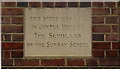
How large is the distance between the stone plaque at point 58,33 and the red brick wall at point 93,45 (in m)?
0.05

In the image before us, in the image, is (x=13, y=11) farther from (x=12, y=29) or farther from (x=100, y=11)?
(x=100, y=11)

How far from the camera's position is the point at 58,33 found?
1.51m

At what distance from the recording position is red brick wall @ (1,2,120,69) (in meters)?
1.51

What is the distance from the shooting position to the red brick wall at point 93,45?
4.95ft

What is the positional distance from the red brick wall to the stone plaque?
0.05 metres

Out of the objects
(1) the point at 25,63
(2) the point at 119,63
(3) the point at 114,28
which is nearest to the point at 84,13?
(3) the point at 114,28

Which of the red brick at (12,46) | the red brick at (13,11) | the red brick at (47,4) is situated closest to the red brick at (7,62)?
the red brick at (12,46)

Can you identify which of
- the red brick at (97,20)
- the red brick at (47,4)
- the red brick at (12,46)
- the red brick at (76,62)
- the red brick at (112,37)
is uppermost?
the red brick at (47,4)

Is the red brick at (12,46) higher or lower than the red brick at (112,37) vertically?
lower

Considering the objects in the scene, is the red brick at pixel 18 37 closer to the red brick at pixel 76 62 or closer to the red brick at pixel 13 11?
the red brick at pixel 13 11

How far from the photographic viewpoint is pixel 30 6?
1.53 meters

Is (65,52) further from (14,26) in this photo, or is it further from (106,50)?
(14,26)

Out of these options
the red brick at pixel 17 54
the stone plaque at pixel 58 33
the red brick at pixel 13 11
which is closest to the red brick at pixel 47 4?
the stone plaque at pixel 58 33

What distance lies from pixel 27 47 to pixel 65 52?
13.3 inches
